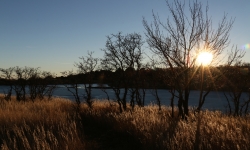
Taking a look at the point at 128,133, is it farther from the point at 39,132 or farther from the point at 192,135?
the point at 192,135

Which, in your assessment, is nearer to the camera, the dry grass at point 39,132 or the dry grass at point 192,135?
the dry grass at point 192,135

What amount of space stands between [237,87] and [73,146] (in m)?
11.2

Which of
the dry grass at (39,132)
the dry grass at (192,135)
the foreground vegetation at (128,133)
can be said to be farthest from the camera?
the dry grass at (39,132)

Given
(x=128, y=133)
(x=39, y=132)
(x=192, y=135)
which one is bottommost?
(x=128, y=133)

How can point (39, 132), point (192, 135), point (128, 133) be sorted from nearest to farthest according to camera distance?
point (192, 135) → point (39, 132) → point (128, 133)

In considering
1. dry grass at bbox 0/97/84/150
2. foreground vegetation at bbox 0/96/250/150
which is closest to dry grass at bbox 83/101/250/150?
foreground vegetation at bbox 0/96/250/150

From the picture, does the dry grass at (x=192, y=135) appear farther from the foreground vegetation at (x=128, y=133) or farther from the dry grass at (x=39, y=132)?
the dry grass at (x=39, y=132)

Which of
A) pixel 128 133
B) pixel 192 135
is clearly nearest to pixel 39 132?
pixel 128 133

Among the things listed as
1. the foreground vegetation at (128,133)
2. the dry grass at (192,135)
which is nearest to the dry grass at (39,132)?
the foreground vegetation at (128,133)

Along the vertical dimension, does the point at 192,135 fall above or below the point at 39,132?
above

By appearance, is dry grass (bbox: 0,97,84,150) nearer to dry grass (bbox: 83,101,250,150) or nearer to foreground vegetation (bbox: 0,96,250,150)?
foreground vegetation (bbox: 0,96,250,150)

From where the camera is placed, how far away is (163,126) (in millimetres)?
5414

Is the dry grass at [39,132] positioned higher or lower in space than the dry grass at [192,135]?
lower

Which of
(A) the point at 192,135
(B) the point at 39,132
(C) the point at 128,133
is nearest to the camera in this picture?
(A) the point at 192,135
